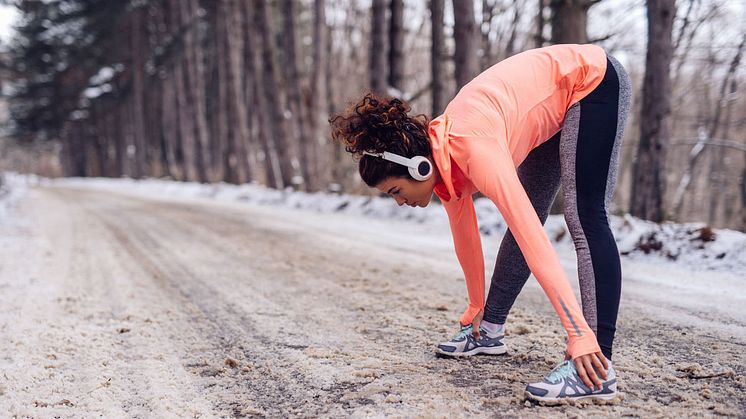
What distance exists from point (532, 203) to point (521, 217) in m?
0.60

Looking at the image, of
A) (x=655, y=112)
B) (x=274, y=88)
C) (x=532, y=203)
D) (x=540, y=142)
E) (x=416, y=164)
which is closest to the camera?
(x=416, y=164)

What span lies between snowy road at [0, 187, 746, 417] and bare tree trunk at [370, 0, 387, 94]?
6.00m

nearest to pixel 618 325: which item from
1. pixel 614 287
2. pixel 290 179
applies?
pixel 614 287

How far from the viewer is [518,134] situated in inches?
86.8

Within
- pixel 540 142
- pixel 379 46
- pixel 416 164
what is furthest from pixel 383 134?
pixel 379 46

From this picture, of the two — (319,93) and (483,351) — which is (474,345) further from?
(319,93)

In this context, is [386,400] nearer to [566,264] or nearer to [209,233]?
[566,264]

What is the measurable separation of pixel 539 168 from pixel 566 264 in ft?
8.90

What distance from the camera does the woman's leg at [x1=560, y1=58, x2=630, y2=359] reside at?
7.18 feet

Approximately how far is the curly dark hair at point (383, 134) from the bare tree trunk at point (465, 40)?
643 centimetres

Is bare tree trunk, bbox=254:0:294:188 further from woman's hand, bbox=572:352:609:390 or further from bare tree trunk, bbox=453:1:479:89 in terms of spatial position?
woman's hand, bbox=572:352:609:390

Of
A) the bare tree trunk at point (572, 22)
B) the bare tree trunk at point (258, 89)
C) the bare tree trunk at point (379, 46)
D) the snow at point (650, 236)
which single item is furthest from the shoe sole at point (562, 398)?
the bare tree trunk at point (258, 89)

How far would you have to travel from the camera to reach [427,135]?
220 cm

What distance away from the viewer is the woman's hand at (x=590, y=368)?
207 cm
